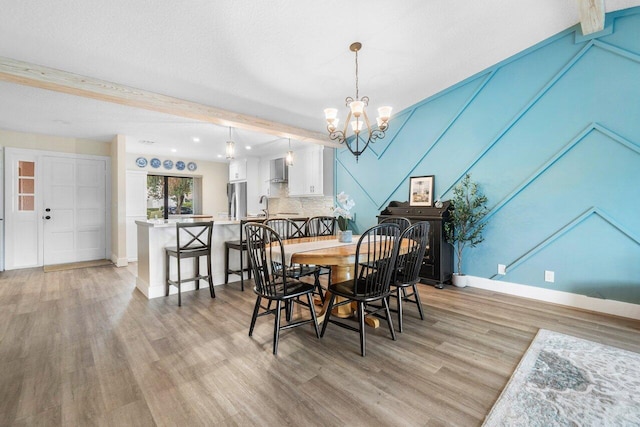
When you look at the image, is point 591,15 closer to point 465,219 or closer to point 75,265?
point 465,219

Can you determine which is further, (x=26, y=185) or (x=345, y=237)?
(x=26, y=185)

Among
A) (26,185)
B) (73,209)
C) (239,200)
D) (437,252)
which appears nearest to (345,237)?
(437,252)

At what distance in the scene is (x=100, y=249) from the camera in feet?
19.4

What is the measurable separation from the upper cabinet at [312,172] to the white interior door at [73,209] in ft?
13.2

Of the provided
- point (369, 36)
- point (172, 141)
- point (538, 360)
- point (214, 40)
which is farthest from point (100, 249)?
point (538, 360)

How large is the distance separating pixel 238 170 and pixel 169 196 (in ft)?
6.90

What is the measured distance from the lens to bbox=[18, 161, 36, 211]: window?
5098 mm

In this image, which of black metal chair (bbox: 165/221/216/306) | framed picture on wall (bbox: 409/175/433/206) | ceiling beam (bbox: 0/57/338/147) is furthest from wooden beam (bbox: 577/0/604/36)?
black metal chair (bbox: 165/221/216/306)

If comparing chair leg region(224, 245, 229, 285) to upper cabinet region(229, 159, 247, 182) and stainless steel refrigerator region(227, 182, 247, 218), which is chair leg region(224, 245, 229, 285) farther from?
upper cabinet region(229, 159, 247, 182)

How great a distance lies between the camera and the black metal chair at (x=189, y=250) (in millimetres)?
3338

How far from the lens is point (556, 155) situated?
11.0 feet

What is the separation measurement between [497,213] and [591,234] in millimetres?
953

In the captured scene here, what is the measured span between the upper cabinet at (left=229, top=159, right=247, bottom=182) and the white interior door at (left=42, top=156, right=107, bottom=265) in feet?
9.09

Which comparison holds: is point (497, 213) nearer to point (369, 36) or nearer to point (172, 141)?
point (369, 36)
